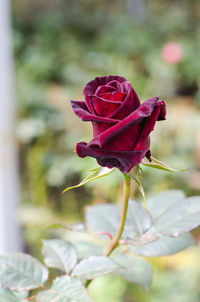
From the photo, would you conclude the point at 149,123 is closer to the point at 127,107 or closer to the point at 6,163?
the point at 127,107

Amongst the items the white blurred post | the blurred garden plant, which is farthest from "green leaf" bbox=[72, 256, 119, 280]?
the white blurred post

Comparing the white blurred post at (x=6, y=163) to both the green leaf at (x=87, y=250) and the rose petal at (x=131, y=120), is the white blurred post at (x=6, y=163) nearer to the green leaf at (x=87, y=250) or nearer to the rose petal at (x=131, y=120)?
the green leaf at (x=87, y=250)

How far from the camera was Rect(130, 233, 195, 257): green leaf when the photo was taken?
308 millimetres

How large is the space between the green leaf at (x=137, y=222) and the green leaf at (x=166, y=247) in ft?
0.04

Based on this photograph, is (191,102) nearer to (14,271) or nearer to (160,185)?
(160,185)

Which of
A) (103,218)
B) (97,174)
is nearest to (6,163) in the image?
(103,218)

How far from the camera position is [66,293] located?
243 millimetres

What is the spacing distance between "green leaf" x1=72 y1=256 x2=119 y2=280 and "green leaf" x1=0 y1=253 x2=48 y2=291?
32 mm

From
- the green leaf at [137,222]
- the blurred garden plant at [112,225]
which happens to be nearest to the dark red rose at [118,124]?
the blurred garden plant at [112,225]

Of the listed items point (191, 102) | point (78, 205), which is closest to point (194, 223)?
point (78, 205)

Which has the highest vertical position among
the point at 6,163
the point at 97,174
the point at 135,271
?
the point at 97,174

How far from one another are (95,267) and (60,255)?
63 mm

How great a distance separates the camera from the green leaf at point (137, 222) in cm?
32

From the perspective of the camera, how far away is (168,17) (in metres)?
4.40
